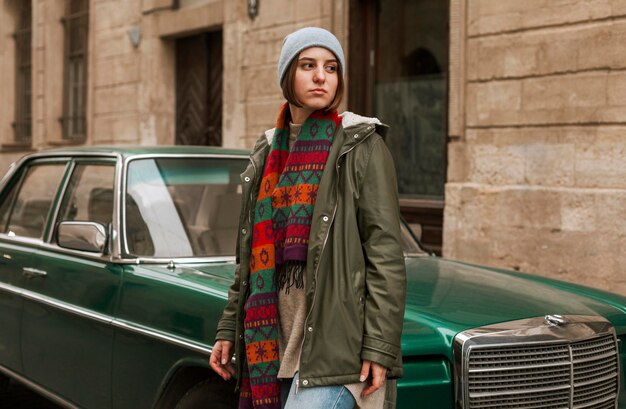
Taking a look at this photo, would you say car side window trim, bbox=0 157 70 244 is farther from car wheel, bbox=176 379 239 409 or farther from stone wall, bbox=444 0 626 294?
stone wall, bbox=444 0 626 294

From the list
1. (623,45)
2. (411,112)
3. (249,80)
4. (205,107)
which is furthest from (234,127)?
(623,45)

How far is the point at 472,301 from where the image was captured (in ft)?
10.7

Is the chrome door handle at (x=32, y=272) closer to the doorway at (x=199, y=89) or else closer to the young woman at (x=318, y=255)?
the young woman at (x=318, y=255)

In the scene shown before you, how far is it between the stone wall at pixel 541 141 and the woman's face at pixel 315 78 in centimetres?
522

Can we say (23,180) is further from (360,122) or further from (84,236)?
(360,122)

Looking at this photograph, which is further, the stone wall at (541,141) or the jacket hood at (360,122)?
the stone wall at (541,141)

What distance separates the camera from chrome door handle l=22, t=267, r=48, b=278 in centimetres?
443

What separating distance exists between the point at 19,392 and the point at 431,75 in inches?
222

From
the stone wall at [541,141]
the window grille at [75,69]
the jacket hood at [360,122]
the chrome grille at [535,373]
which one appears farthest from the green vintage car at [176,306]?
the window grille at [75,69]

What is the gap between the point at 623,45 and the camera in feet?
23.6

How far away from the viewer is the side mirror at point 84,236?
394cm

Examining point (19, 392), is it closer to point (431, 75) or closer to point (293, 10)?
point (431, 75)

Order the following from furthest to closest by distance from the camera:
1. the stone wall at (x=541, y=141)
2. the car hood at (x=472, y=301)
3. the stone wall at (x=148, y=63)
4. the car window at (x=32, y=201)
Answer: the stone wall at (x=148, y=63)
the stone wall at (x=541, y=141)
the car window at (x=32, y=201)
the car hood at (x=472, y=301)

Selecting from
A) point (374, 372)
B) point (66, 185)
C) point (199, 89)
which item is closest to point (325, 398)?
point (374, 372)
